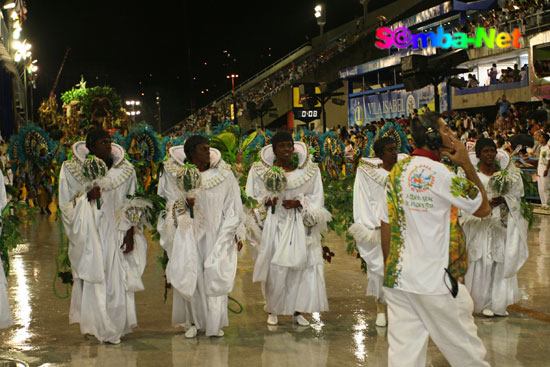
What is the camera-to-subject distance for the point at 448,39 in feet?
94.2

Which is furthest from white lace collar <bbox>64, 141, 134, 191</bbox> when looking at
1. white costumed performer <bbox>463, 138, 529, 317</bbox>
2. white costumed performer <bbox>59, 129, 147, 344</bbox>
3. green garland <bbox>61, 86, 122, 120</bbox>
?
green garland <bbox>61, 86, 122, 120</bbox>

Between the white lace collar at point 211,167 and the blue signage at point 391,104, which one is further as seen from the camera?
the blue signage at point 391,104

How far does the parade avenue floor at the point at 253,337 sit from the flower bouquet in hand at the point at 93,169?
1384 mm

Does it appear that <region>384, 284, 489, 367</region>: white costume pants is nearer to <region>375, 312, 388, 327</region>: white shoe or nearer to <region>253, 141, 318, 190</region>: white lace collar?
<region>375, 312, 388, 327</region>: white shoe

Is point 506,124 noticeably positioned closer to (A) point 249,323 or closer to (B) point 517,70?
(B) point 517,70

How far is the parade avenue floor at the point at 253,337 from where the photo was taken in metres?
6.00

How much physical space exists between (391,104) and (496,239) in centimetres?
2743

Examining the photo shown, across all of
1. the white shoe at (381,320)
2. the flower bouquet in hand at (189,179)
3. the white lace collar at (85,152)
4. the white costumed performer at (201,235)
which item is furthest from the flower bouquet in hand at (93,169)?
the white shoe at (381,320)

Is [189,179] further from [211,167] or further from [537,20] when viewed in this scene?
[537,20]

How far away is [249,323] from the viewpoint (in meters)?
7.34

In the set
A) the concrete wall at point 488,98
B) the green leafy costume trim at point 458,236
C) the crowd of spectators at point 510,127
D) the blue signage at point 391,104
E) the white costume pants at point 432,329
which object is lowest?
the white costume pants at point 432,329

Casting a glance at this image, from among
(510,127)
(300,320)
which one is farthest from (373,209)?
(510,127)

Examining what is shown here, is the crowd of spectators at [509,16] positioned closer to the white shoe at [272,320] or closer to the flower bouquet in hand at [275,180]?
the flower bouquet in hand at [275,180]

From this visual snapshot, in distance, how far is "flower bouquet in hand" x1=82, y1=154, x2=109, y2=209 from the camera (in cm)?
661
